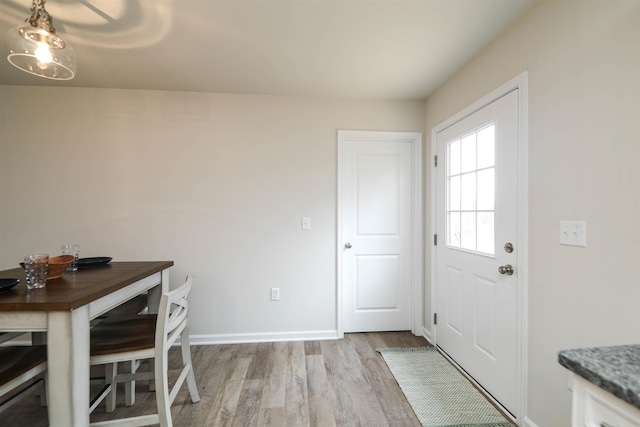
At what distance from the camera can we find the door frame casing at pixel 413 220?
8.68ft

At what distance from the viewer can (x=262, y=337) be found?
2.59m

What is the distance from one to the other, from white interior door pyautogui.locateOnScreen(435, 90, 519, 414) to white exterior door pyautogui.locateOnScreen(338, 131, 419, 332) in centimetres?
35

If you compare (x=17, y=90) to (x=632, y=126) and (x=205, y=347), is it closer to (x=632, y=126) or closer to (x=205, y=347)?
(x=205, y=347)

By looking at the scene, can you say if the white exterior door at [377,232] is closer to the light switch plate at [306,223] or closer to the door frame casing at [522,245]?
the light switch plate at [306,223]

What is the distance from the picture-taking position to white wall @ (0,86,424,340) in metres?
2.44

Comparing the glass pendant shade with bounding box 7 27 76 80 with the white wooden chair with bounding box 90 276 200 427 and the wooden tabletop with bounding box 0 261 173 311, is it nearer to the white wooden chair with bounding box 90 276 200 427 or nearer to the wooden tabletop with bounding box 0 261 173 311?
the wooden tabletop with bounding box 0 261 173 311

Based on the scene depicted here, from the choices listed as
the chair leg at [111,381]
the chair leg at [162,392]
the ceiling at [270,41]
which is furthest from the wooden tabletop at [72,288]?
the ceiling at [270,41]

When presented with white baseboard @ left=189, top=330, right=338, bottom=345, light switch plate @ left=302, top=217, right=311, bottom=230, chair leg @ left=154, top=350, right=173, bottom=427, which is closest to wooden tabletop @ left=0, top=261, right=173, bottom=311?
chair leg @ left=154, top=350, right=173, bottom=427

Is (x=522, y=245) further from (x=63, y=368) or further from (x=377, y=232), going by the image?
(x=63, y=368)

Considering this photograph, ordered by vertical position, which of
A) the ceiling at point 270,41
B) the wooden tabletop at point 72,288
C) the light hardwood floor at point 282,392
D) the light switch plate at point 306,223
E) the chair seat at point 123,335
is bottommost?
the light hardwood floor at point 282,392

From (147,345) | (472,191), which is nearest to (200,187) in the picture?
(147,345)

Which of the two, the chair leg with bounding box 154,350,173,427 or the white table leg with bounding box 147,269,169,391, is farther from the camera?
the white table leg with bounding box 147,269,169,391

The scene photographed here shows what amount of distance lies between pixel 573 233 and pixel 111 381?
2.59m

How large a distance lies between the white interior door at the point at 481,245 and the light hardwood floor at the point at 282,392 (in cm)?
59
